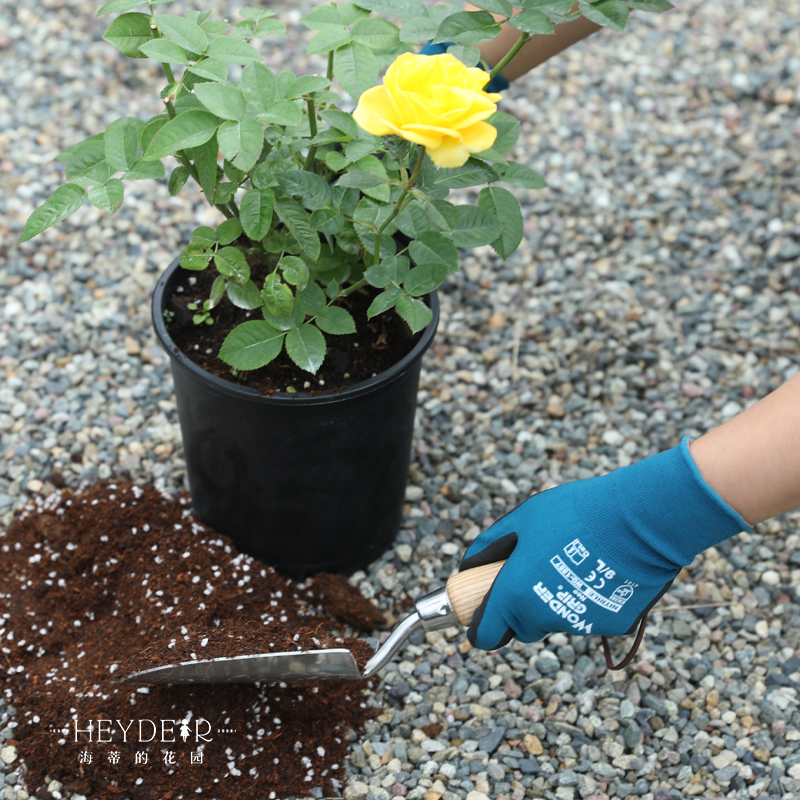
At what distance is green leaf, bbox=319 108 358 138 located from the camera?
4.12 feet

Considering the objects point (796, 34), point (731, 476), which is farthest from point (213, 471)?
point (796, 34)

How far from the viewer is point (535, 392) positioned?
2.35m

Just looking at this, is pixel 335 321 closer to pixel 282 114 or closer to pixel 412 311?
pixel 412 311

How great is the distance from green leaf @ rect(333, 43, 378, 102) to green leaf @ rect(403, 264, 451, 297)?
0.30 meters

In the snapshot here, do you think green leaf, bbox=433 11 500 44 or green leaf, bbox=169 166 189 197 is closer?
green leaf, bbox=433 11 500 44

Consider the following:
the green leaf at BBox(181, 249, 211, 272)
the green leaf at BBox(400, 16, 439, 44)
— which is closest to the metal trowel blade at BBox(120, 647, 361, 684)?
the green leaf at BBox(181, 249, 211, 272)

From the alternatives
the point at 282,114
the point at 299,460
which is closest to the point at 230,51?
the point at 282,114

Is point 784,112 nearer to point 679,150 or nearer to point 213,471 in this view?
point 679,150

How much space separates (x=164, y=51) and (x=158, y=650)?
1.05 m

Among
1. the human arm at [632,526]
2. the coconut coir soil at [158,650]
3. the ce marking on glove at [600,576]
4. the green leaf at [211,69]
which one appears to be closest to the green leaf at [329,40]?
the green leaf at [211,69]

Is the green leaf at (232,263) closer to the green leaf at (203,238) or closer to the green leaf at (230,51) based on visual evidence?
the green leaf at (203,238)

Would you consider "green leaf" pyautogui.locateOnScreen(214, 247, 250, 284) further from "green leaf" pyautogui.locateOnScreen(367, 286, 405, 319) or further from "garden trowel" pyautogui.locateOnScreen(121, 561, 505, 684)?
"garden trowel" pyautogui.locateOnScreen(121, 561, 505, 684)

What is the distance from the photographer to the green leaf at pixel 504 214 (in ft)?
4.70

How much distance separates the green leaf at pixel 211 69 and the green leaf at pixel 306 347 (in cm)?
43
